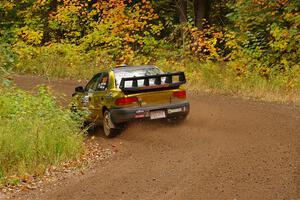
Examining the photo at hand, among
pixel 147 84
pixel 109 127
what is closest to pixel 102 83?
pixel 109 127

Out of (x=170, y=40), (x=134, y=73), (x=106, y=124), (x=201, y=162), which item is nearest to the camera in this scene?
(x=201, y=162)

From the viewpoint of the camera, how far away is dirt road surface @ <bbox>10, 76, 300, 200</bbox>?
7.90 meters

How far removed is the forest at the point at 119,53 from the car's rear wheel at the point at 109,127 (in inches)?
39.2

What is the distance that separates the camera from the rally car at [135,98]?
12.4 metres

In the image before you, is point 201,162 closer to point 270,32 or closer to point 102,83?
point 102,83

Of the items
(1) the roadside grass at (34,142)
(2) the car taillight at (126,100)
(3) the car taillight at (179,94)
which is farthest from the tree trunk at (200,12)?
(1) the roadside grass at (34,142)

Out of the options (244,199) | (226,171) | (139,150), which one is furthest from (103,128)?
Result: (244,199)

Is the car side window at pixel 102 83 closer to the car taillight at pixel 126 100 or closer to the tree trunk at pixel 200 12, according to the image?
the car taillight at pixel 126 100

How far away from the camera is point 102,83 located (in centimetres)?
1368

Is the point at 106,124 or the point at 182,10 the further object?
the point at 182,10

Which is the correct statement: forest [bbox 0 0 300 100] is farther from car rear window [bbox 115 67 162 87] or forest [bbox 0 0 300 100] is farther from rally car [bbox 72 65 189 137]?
car rear window [bbox 115 67 162 87]

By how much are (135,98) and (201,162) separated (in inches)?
133

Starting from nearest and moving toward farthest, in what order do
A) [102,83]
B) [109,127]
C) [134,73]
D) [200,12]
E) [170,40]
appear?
[109,127] < [134,73] < [102,83] < [200,12] < [170,40]

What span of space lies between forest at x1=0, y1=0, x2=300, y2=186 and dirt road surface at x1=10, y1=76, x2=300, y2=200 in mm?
1387
